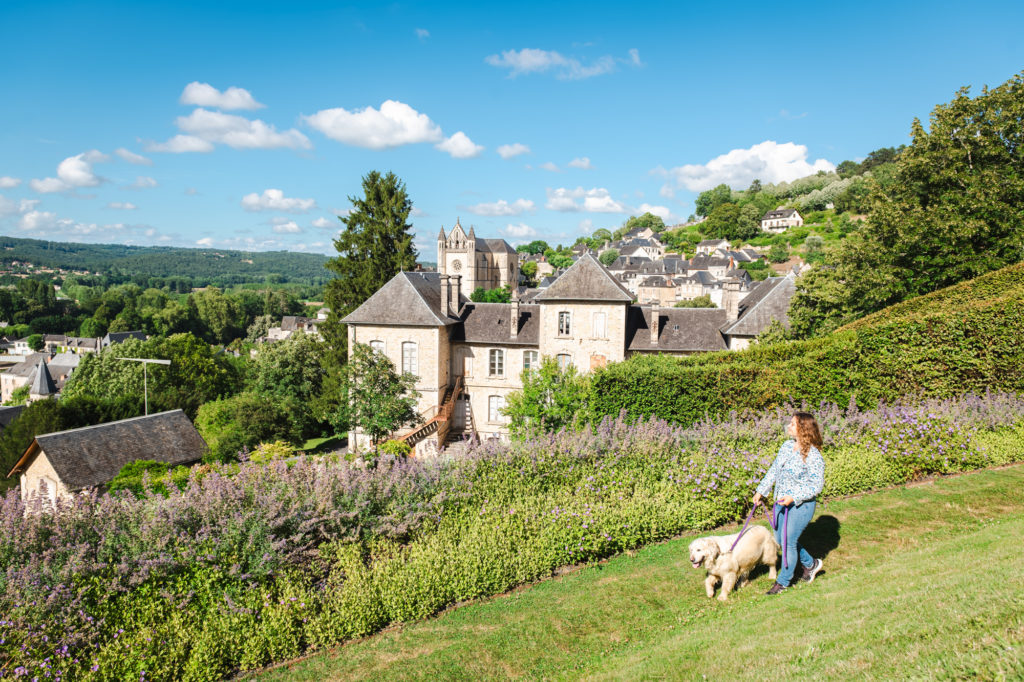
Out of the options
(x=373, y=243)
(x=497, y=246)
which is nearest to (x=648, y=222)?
(x=497, y=246)

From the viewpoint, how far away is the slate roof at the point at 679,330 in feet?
81.4

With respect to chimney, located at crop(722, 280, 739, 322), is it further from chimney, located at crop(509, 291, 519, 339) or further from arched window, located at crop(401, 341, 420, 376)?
arched window, located at crop(401, 341, 420, 376)

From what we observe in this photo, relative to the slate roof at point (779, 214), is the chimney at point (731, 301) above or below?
below

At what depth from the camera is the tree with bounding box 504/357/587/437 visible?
54.4ft

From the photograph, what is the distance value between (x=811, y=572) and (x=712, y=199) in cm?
15977

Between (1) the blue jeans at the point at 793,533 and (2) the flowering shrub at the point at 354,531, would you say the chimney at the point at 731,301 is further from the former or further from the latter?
(1) the blue jeans at the point at 793,533

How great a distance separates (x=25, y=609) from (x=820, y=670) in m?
7.52

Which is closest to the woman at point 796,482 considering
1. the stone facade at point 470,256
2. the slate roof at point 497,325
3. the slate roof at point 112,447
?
the slate roof at point 497,325

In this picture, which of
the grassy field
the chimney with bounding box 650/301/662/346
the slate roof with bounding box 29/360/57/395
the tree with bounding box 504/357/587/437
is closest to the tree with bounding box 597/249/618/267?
the slate roof with bounding box 29/360/57/395

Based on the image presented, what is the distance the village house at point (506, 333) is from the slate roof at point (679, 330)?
0.15 feet

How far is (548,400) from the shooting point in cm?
1811

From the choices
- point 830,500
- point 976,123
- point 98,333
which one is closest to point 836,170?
point 976,123

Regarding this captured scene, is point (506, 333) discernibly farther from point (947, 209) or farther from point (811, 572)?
point (811, 572)

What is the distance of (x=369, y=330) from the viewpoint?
83.7 ft
